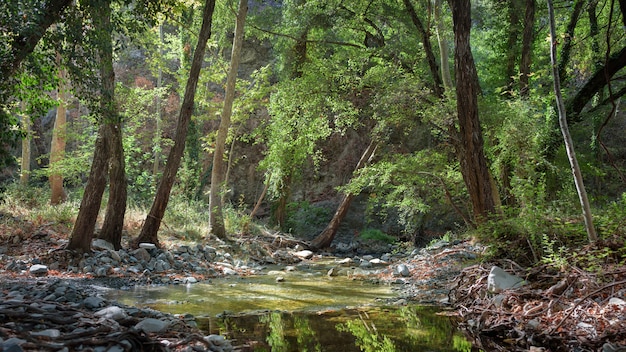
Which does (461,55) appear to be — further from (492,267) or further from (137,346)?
(137,346)

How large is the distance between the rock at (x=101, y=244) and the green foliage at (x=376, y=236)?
10.8 meters

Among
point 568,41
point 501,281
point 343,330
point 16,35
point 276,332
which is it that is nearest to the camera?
point 276,332

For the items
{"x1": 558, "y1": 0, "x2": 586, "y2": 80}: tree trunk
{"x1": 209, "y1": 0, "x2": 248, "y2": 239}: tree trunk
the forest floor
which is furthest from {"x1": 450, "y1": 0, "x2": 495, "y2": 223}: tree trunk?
{"x1": 209, "y1": 0, "x2": 248, "y2": 239}: tree trunk

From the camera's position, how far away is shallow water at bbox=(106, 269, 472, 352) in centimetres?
450

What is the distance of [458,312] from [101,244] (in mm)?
6777

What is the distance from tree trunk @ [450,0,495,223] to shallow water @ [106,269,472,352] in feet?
8.48

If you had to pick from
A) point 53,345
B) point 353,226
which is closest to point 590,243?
point 53,345

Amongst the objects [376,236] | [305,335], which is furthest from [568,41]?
[376,236]

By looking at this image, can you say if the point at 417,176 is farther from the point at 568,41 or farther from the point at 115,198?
the point at 115,198

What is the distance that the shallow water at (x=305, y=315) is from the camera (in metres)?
4.50

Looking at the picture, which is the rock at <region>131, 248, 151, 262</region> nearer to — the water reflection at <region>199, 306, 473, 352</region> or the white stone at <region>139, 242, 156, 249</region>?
the white stone at <region>139, 242, 156, 249</region>

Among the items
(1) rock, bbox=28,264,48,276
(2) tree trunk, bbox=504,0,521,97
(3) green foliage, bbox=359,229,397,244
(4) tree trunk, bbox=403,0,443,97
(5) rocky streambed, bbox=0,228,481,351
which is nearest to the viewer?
(5) rocky streambed, bbox=0,228,481,351

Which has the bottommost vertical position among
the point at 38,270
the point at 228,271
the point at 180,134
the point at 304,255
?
the point at 304,255

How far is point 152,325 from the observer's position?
399cm
